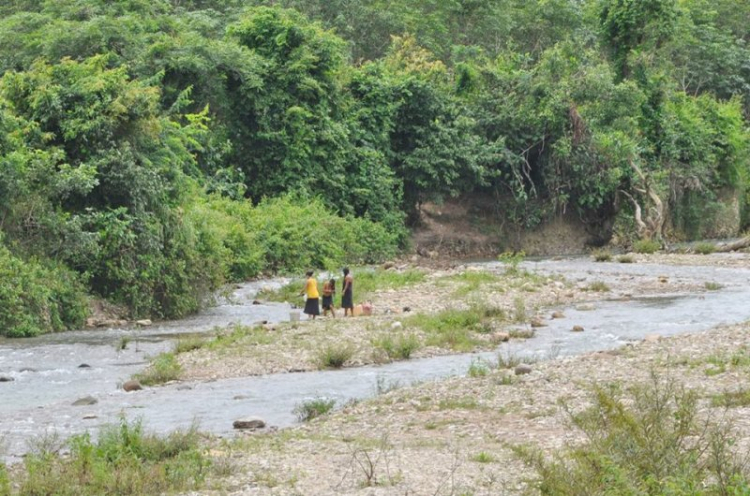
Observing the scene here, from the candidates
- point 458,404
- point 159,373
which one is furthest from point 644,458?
point 159,373

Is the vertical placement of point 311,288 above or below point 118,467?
above

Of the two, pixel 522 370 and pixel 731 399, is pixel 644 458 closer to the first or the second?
pixel 731 399

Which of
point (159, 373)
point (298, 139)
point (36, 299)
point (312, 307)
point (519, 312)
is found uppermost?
point (298, 139)

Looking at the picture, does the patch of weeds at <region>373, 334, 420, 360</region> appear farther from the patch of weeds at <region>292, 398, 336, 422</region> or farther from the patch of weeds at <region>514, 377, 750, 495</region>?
the patch of weeds at <region>514, 377, 750, 495</region>

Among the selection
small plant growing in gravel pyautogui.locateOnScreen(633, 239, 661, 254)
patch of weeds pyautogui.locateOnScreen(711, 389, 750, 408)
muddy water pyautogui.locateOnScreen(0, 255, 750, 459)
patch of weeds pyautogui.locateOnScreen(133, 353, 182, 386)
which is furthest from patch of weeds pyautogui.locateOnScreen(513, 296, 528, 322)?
small plant growing in gravel pyautogui.locateOnScreen(633, 239, 661, 254)

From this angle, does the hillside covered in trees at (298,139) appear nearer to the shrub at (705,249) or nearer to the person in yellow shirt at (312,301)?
the person in yellow shirt at (312,301)

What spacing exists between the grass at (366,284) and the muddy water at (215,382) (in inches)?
37.8

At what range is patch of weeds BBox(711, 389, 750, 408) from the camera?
44.5 ft

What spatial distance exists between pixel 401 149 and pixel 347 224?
7.69 meters

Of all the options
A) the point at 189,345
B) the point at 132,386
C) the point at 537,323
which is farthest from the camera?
the point at 537,323

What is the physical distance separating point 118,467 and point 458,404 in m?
4.88

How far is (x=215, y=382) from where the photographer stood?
17688 millimetres

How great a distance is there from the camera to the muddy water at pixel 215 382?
14992 mm

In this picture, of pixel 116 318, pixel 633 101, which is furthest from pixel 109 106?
pixel 633 101
